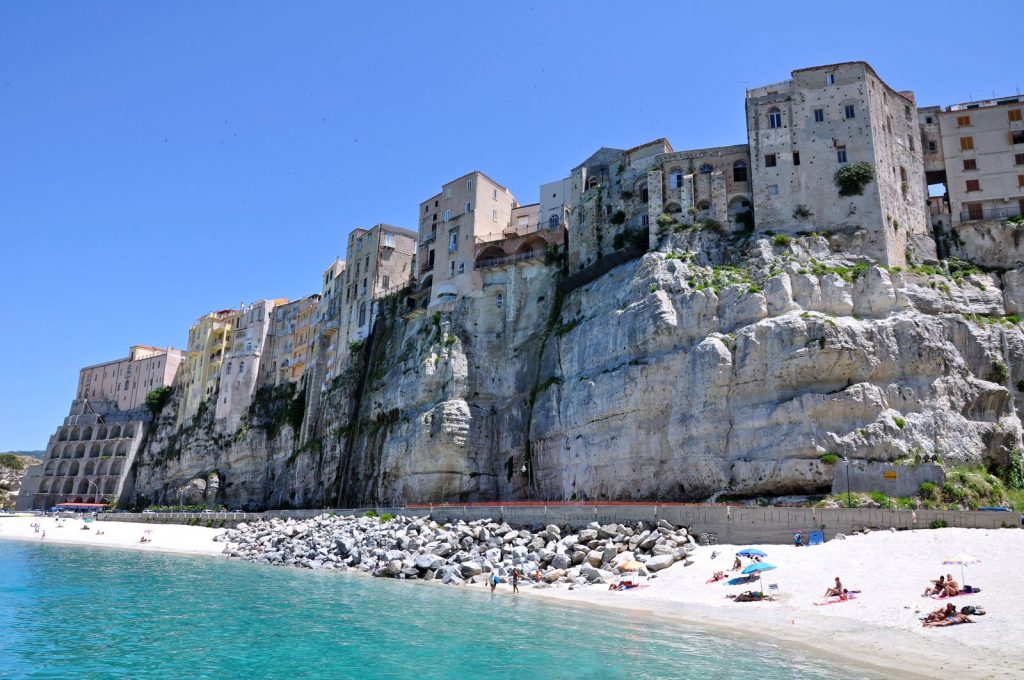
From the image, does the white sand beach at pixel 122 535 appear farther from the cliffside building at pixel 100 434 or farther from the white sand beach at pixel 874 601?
the white sand beach at pixel 874 601

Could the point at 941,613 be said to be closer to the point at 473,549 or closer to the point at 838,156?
the point at 473,549

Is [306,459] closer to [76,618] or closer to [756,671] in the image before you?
[76,618]

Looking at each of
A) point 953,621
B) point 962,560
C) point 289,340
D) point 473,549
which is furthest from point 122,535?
point 953,621

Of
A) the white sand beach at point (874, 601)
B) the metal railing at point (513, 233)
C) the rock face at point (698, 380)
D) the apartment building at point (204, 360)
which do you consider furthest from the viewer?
the apartment building at point (204, 360)

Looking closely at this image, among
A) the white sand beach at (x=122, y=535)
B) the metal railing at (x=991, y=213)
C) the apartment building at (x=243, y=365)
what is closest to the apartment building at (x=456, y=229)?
the white sand beach at (x=122, y=535)

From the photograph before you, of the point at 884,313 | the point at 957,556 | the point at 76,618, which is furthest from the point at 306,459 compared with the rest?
the point at 957,556

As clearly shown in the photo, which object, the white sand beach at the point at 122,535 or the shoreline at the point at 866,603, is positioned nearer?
the shoreline at the point at 866,603

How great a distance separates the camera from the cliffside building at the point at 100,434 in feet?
319

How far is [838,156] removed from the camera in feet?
151

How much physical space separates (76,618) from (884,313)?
124 ft

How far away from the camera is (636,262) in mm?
48125

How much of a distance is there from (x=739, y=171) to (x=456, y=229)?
2325 cm

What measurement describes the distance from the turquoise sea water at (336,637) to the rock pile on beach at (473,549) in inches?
114

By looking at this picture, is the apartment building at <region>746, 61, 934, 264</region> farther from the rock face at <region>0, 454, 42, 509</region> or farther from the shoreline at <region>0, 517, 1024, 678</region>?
the rock face at <region>0, 454, 42, 509</region>
